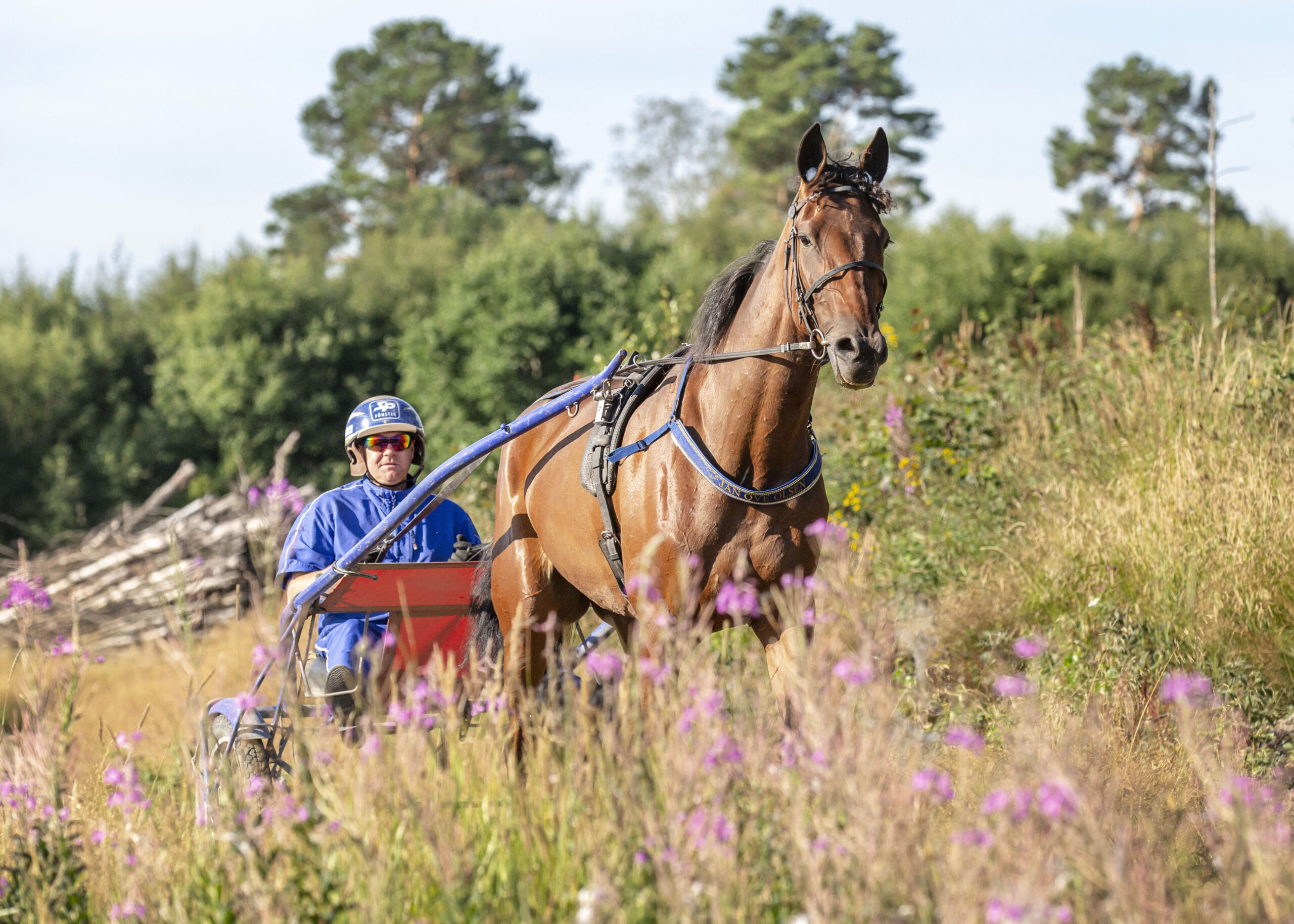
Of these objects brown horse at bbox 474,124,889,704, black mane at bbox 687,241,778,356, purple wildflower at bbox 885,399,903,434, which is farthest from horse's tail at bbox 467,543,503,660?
purple wildflower at bbox 885,399,903,434

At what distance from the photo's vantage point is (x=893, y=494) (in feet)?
23.1

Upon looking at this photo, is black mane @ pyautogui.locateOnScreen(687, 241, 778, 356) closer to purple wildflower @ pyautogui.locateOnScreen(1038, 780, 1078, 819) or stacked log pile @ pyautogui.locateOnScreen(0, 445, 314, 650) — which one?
purple wildflower @ pyautogui.locateOnScreen(1038, 780, 1078, 819)

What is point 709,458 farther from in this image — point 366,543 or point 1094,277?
point 1094,277

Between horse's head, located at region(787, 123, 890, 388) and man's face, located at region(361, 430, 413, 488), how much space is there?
2.10m

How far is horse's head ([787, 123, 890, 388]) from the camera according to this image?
3.23 m

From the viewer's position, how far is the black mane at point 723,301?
3885mm

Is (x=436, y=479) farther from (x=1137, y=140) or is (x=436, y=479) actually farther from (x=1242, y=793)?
(x=1137, y=140)

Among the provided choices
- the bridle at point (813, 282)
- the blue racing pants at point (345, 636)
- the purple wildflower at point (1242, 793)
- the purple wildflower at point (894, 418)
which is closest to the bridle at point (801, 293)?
the bridle at point (813, 282)

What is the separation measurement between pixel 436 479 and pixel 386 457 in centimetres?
73

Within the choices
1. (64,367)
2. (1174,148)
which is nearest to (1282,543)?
(64,367)

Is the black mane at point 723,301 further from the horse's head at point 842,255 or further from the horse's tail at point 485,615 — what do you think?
the horse's tail at point 485,615

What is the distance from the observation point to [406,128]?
34.5m

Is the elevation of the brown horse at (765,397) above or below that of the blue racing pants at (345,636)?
above

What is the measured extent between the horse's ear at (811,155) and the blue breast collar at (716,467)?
2.40ft
